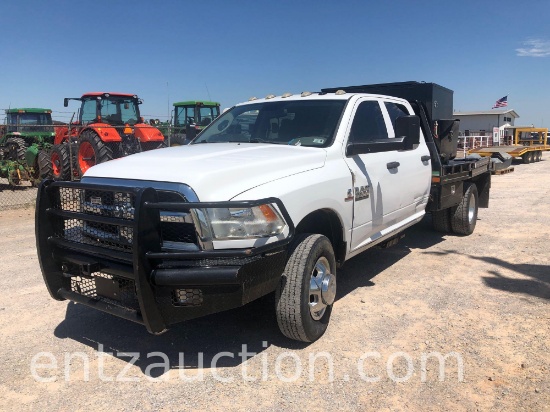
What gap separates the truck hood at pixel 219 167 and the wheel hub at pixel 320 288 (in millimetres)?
795

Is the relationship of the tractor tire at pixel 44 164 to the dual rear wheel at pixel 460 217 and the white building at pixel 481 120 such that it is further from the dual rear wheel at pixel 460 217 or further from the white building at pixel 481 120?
the white building at pixel 481 120

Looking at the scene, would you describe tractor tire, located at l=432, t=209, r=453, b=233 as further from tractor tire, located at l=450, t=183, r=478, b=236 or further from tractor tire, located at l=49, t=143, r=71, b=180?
tractor tire, located at l=49, t=143, r=71, b=180

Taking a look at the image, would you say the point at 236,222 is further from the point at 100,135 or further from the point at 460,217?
the point at 100,135

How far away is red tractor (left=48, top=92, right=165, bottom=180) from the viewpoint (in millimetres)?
12242

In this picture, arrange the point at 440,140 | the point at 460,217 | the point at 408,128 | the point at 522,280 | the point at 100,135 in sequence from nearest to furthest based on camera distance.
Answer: the point at 408,128, the point at 522,280, the point at 460,217, the point at 440,140, the point at 100,135

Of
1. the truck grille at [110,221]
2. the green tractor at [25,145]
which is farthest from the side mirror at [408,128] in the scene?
the green tractor at [25,145]

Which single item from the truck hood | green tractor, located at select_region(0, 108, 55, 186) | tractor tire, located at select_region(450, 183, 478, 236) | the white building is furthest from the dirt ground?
the white building

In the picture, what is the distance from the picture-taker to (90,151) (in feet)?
41.1

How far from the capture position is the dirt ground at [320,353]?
309cm

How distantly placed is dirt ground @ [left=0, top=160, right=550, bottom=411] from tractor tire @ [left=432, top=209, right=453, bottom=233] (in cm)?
192

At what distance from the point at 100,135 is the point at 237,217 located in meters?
10.1

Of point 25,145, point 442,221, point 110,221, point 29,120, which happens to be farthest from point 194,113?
point 110,221

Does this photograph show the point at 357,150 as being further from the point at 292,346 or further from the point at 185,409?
the point at 185,409

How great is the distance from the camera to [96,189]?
3324 millimetres
